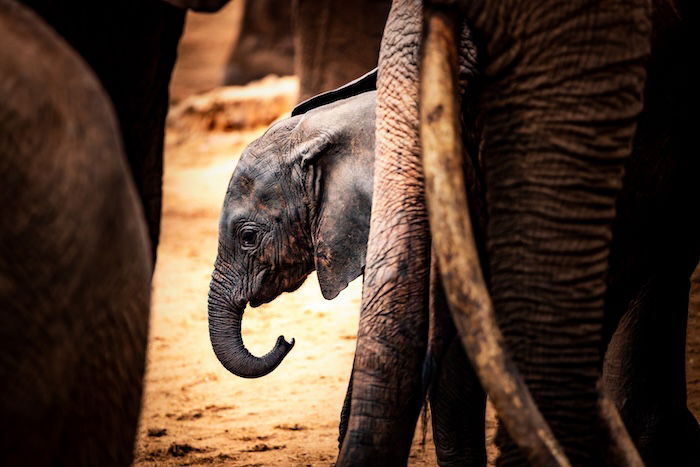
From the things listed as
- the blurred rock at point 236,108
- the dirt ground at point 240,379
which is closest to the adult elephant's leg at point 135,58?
the dirt ground at point 240,379

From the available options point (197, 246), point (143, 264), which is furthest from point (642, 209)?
point (197, 246)

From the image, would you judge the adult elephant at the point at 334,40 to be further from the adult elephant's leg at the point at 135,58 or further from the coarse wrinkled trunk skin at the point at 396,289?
the coarse wrinkled trunk skin at the point at 396,289

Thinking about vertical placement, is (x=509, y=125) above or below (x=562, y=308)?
above

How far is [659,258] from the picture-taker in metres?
2.70

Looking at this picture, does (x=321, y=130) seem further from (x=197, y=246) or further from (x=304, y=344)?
(x=197, y=246)

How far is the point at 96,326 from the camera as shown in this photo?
4.58 ft

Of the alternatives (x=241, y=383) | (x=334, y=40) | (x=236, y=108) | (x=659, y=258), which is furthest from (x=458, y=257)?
(x=236, y=108)

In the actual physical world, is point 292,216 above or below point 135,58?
below

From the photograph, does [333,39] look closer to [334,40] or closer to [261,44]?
[334,40]

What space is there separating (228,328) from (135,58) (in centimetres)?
113

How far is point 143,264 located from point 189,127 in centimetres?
910

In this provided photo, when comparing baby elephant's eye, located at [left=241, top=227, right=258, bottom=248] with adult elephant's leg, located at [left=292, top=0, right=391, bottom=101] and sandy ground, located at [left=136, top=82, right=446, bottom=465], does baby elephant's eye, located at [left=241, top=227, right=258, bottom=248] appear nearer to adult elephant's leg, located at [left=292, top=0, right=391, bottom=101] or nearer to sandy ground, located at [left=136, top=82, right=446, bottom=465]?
sandy ground, located at [left=136, top=82, right=446, bottom=465]

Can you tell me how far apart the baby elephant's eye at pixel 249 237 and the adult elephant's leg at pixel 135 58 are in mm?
484

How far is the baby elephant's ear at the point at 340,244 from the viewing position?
9.74 feet
